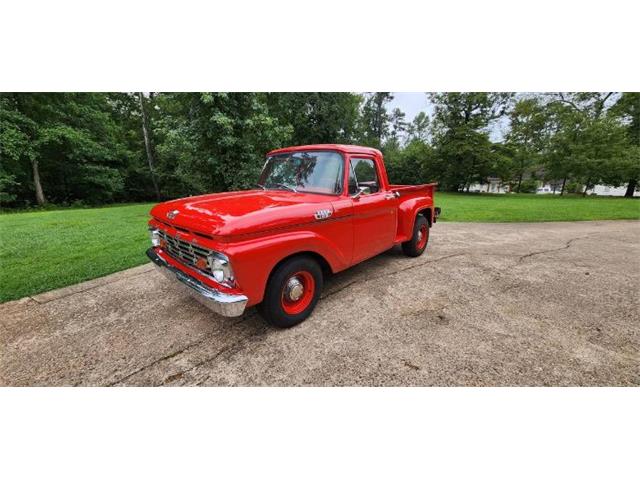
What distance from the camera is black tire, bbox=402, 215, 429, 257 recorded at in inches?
208

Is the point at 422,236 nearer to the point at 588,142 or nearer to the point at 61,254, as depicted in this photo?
the point at 61,254

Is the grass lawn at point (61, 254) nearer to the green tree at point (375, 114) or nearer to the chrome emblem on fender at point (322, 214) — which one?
the chrome emblem on fender at point (322, 214)

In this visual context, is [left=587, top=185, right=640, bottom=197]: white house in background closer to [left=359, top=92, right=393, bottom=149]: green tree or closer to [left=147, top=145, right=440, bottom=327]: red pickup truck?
[left=359, top=92, right=393, bottom=149]: green tree

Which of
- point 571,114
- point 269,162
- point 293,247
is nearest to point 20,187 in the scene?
point 269,162

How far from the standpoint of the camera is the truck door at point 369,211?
3.58 m

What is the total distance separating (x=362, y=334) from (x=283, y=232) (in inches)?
53.9

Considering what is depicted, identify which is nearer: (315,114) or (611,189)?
(315,114)

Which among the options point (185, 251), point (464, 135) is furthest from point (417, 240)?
point (464, 135)

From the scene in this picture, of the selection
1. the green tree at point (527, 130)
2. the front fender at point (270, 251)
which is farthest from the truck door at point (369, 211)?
the green tree at point (527, 130)

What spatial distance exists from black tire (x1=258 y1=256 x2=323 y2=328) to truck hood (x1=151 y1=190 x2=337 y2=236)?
1.51 feet

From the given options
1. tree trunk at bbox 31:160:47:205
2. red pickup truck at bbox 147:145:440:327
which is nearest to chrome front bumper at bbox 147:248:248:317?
red pickup truck at bbox 147:145:440:327

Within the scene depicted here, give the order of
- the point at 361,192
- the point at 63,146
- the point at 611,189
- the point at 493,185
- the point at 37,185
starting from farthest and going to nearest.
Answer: the point at 493,185, the point at 611,189, the point at 63,146, the point at 37,185, the point at 361,192

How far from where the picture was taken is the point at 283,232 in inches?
107

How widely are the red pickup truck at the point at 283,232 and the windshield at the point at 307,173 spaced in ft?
0.05
